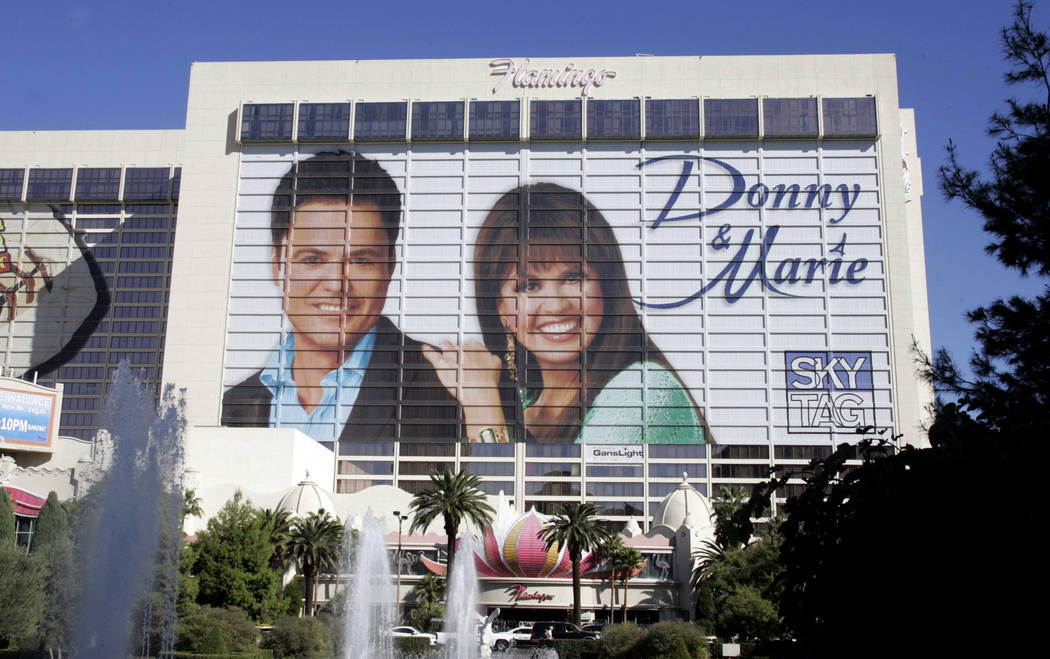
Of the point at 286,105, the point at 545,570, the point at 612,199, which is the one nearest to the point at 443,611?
the point at 545,570

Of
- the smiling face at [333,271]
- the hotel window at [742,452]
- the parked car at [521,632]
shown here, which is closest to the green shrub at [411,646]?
the parked car at [521,632]

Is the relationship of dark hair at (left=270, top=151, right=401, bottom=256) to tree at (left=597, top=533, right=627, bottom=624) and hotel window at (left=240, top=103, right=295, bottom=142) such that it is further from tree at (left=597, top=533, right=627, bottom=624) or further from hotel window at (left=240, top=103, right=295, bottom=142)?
tree at (left=597, top=533, right=627, bottom=624)

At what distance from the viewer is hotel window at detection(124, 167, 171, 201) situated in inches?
6191

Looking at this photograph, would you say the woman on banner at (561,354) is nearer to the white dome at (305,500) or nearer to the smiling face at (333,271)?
the smiling face at (333,271)

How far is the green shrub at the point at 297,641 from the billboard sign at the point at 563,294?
71.1m

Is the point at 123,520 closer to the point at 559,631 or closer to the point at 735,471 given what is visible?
the point at 559,631

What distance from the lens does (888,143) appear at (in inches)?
5197

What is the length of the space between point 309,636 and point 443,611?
26.0 m

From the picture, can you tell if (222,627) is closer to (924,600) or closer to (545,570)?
(545,570)

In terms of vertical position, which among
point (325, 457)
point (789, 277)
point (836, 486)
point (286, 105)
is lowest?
point (836, 486)

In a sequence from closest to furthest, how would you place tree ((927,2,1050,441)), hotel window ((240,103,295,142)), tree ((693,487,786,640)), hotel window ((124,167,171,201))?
1. tree ((927,2,1050,441))
2. tree ((693,487,786,640))
3. hotel window ((240,103,295,142))
4. hotel window ((124,167,171,201))

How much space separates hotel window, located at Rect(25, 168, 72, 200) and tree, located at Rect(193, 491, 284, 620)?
103 metres

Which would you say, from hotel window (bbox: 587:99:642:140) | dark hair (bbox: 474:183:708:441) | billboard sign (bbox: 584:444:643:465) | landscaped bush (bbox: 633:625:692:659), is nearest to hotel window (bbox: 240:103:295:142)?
dark hair (bbox: 474:183:708:441)

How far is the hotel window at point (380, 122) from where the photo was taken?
133m
